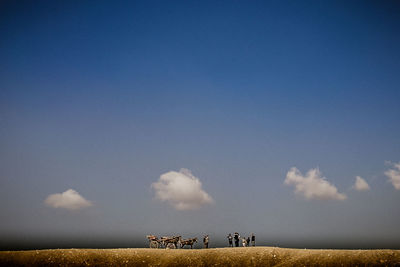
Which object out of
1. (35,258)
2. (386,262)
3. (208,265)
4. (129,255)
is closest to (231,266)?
(208,265)

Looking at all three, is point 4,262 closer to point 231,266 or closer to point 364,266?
point 231,266

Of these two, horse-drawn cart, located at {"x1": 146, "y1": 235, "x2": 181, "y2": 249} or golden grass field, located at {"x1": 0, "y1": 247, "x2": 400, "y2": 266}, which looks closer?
golden grass field, located at {"x1": 0, "y1": 247, "x2": 400, "y2": 266}

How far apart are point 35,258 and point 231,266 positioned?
90.6ft

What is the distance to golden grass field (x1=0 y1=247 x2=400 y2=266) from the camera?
40.6 metres

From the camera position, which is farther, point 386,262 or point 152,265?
point 152,265

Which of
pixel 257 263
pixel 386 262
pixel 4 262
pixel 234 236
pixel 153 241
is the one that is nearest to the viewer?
pixel 386 262

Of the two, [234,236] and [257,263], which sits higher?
[234,236]

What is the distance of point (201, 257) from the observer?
45.8 meters

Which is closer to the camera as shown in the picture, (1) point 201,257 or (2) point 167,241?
(1) point 201,257

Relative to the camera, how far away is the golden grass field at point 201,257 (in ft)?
133

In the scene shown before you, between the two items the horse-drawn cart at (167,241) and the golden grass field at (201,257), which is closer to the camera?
the golden grass field at (201,257)

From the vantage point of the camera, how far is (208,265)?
44.4 metres

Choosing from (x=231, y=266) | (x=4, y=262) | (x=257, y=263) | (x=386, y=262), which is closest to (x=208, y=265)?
(x=231, y=266)

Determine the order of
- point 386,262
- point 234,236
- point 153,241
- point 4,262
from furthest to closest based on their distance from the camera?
point 153,241
point 234,236
point 4,262
point 386,262
